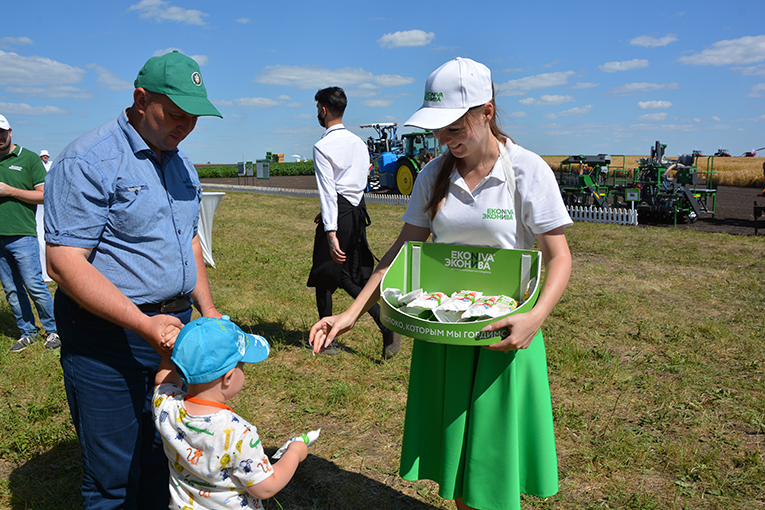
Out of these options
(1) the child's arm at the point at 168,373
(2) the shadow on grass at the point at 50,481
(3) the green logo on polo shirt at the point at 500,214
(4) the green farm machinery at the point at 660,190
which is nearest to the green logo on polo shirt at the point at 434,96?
(3) the green logo on polo shirt at the point at 500,214

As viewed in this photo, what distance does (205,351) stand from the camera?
161 centimetres

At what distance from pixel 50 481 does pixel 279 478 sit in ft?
7.22

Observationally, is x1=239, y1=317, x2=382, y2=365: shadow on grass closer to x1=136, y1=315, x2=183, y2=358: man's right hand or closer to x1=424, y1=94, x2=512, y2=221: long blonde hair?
x1=424, y1=94, x2=512, y2=221: long blonde hair


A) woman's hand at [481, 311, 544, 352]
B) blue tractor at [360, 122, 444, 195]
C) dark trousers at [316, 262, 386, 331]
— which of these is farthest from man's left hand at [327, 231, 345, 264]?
blue tractor at [360, 122, 444, 195]

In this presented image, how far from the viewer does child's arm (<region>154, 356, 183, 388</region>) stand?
190cm

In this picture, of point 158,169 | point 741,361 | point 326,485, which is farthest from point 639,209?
point 158,169

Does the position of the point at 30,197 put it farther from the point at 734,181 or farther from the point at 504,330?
the point at 734,181

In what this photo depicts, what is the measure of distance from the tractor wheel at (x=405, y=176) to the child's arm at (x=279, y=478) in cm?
2022

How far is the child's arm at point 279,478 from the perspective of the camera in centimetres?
169

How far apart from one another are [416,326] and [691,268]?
865 cm

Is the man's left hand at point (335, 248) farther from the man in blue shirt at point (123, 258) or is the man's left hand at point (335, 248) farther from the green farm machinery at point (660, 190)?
→ the green farm machinery at point (660, 190)

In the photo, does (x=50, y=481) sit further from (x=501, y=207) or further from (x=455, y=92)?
(x=455, y=92)

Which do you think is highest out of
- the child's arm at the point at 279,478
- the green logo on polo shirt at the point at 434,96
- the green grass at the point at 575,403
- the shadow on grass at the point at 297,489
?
the green logo on polo shirt at the point at 434,96

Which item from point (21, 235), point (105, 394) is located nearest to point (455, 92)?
point (105, 394)
